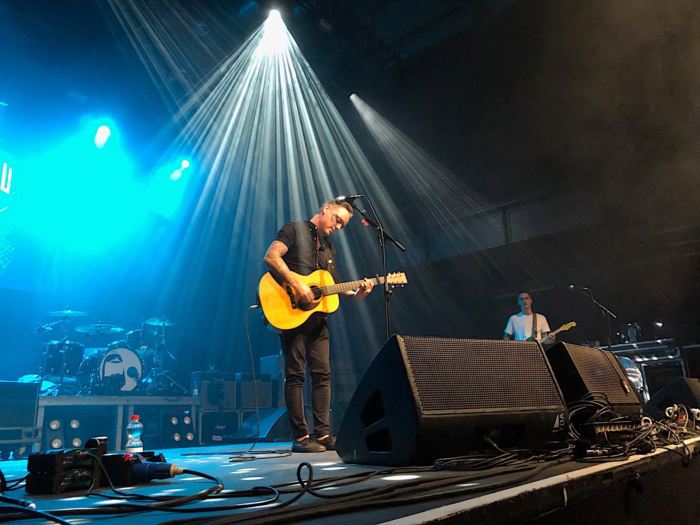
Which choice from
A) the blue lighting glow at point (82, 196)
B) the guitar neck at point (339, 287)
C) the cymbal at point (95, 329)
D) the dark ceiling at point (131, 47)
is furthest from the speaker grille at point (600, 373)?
the blue lighting glow at point (82, 196)

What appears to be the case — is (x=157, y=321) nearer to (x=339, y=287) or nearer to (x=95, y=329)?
(x=95, y=329)

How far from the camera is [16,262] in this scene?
709 centimetres

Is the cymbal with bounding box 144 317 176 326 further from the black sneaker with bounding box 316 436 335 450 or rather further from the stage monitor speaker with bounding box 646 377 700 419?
the stage monitor speaker with bounding box 646 377 700 419

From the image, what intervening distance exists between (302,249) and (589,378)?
1.96m

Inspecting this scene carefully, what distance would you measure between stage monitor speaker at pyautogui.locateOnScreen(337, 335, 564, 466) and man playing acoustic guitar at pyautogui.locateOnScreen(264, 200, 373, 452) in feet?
3.60

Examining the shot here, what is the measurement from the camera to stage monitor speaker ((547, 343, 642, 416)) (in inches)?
90.6

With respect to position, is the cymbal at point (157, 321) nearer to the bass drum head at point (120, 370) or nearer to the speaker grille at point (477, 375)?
the bass drum head at point (120, 370)

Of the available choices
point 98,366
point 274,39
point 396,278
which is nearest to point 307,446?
point 396,278

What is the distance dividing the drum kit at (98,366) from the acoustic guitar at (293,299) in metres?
3.22

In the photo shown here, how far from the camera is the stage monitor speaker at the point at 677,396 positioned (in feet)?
12.2

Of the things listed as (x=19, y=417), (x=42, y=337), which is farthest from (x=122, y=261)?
(x=19, y=417)

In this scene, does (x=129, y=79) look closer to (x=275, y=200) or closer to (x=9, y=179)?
(x=9, y=179)

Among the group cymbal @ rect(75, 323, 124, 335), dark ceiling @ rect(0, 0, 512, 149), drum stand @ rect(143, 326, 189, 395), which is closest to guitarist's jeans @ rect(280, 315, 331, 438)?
drum stand @ rect(143, 326, 189, 395)

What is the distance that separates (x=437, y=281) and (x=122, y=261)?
540cm
